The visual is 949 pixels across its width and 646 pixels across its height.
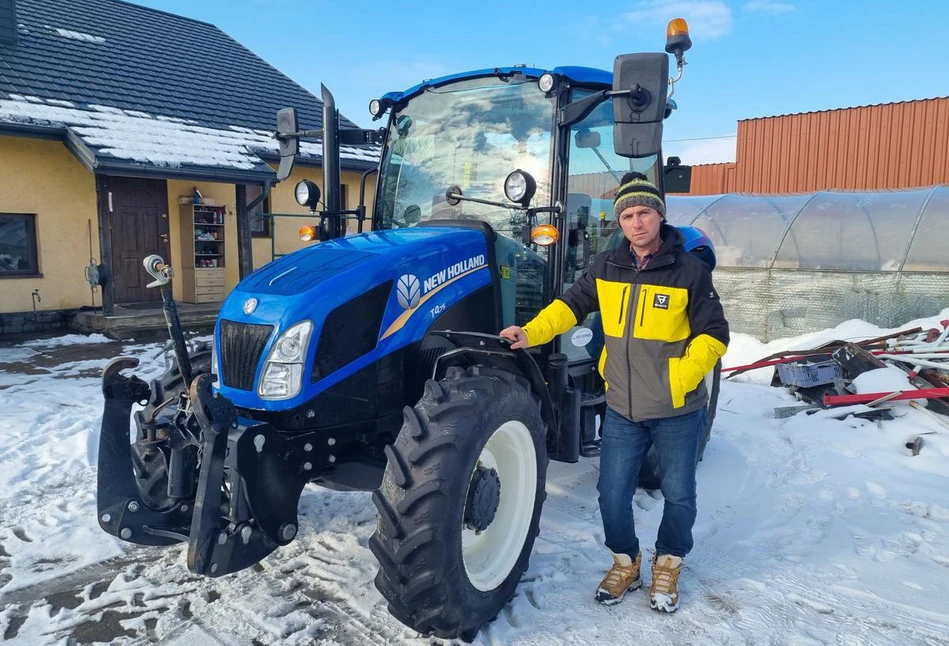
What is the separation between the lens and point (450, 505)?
93.4 inches

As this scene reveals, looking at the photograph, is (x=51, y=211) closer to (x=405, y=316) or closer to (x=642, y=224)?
(x=405, y=316)

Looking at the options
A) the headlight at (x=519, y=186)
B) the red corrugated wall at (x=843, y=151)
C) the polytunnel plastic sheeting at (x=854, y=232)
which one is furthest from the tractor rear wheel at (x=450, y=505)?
the red corrugated wall at (x=843, y=151)

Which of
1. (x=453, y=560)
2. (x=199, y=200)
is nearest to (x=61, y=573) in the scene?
(x=453, y=560)

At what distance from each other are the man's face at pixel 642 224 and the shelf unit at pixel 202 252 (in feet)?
33.7

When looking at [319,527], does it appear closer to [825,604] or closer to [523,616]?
[523,616]

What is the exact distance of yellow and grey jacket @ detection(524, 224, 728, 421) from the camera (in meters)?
2.72

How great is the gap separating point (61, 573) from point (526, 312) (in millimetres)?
2528

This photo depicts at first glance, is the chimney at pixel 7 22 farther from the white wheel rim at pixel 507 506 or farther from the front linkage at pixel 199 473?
A: the white wheel rim at pixel 507 506

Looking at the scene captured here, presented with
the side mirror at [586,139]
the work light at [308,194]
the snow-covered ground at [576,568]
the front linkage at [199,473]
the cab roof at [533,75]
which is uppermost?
the cab roof at [533,75]

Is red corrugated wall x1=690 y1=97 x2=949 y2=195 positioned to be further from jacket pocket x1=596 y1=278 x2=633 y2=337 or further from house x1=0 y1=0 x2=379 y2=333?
jacket pocket x1=596 y1=278 x2=633 y2=337

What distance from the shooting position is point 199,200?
37.8ft

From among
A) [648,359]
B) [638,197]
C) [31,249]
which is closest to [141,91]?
[31,249]

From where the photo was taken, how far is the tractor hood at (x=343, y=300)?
2607 mm

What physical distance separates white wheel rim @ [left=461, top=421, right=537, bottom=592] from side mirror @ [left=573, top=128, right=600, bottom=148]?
65.1 inches
